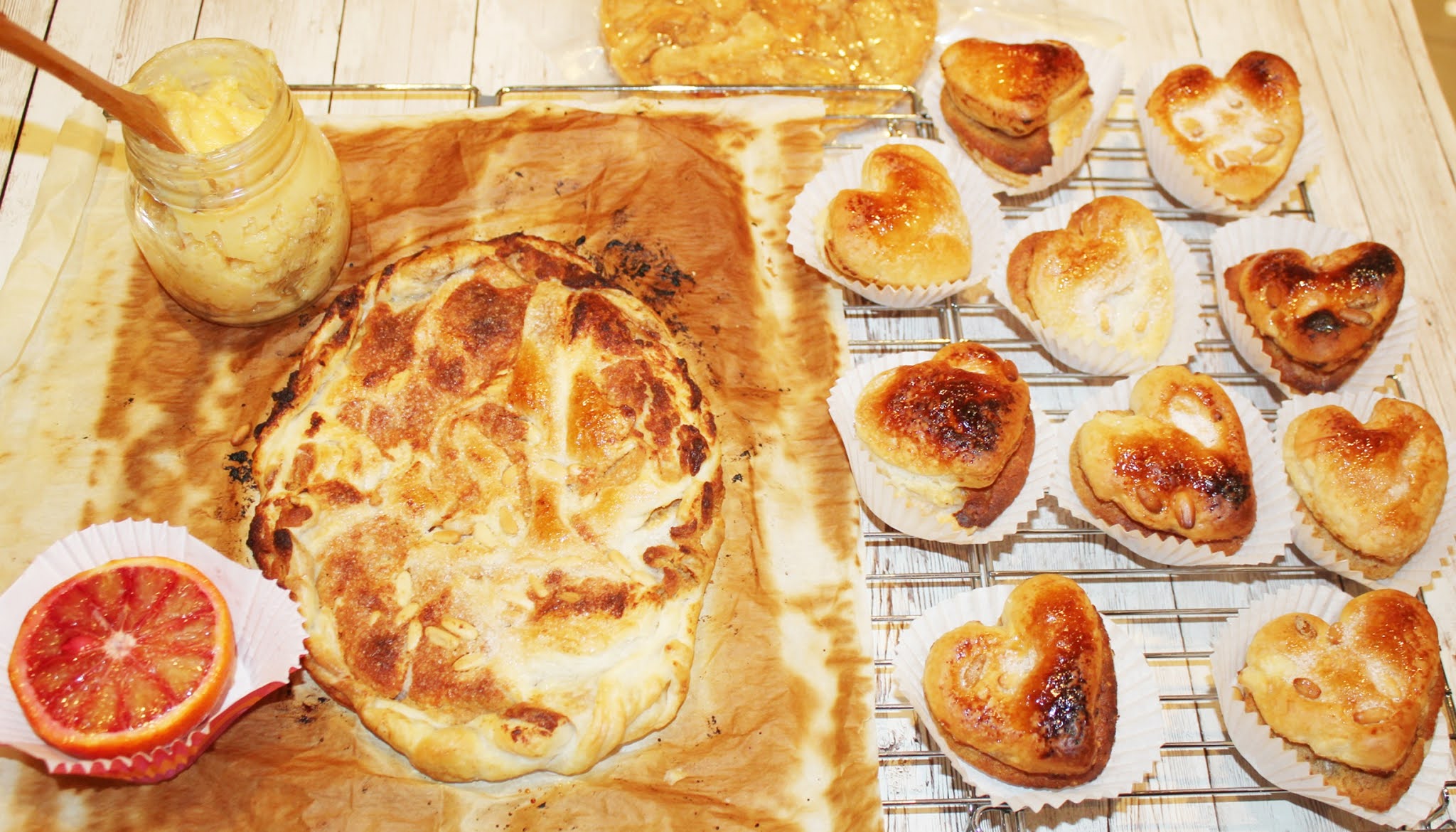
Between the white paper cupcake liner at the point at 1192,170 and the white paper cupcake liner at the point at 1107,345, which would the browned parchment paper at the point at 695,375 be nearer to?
the white paper cupcake liner at the point at 1107,345

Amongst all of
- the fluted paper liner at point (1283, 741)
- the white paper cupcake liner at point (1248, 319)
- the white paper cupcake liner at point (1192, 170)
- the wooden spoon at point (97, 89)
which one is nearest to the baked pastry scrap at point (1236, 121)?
the white paper cupcake liner at point (1192, 170)

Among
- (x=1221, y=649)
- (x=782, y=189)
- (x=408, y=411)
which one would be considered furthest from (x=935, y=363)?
(x=408, y=411)

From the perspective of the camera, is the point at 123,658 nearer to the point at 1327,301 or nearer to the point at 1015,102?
the point at 1015,102

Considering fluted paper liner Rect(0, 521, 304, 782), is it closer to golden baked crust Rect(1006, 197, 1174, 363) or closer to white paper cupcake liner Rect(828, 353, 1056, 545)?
A: white paper cupcake liner Rect(828, 353, 1056, 545)

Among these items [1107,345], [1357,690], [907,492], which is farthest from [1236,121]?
[1357,690]

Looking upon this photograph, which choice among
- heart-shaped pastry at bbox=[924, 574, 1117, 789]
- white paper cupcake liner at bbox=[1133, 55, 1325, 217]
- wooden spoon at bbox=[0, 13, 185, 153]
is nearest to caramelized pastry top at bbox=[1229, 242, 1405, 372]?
white paper cupcake liner at bbox=[1133, 55, 1325, 217]
